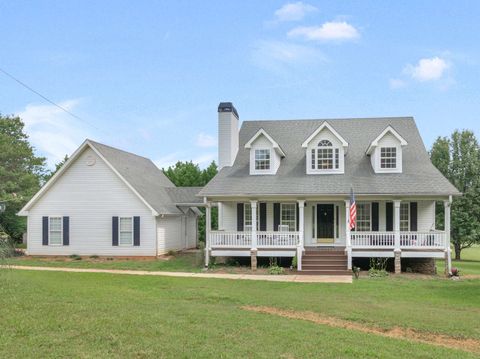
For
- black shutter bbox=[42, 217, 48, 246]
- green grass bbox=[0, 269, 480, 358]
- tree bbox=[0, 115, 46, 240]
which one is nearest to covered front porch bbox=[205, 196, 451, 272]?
green grass bbox=[0, 269, 480, 358]

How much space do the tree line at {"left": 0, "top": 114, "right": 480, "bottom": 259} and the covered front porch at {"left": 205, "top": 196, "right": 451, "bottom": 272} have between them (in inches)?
469

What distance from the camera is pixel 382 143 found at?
25.1m

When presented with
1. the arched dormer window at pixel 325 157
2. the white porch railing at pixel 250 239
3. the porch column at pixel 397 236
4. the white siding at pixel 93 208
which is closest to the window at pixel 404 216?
the porch column at pixel 397 236

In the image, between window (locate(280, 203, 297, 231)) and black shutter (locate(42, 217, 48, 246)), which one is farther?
black shutter (locate(42, 217, 48, 246))

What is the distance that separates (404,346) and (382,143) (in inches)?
658

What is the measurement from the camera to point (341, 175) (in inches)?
995

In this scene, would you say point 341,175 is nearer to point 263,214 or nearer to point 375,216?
point 375,216

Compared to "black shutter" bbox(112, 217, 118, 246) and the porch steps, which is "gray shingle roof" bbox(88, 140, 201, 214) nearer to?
"black shutter" bbox(112, 217, 118, 246)

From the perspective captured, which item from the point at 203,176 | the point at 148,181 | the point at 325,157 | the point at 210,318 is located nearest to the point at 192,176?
the point at 203,176

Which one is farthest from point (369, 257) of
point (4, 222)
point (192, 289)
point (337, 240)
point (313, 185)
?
point (4, 222)

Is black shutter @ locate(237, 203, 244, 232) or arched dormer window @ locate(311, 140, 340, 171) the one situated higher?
arched dormer window @ locate(311, 140, 340, 171)

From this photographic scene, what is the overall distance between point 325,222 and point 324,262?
2.94 meters

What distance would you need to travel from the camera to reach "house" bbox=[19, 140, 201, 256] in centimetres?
2709

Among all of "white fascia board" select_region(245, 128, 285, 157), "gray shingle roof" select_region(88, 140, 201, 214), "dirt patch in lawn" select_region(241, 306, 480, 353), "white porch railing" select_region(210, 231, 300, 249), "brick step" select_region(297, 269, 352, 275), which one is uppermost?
"white fascia board" select_region(245, 128, 285, 157)
